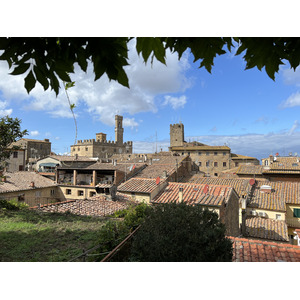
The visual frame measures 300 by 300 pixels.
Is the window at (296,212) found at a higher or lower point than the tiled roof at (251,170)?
lower

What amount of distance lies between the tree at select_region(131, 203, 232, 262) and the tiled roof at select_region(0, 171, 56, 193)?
11864 mm

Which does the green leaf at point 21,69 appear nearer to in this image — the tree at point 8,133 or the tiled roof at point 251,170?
the tree at point 8,133

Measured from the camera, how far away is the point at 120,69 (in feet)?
2.98

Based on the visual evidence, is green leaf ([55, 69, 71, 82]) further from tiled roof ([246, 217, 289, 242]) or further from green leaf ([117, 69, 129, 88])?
tiled roof ([246, 217, 289, 242])

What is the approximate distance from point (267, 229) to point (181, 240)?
9076mm

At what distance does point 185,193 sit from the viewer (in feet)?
23.1

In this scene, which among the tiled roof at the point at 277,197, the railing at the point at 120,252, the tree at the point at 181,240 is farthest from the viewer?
the tiled roof at the point at 277,197

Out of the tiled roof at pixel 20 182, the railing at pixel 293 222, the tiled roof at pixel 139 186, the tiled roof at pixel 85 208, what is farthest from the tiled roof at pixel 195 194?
the tiled roof at pixel 20 182

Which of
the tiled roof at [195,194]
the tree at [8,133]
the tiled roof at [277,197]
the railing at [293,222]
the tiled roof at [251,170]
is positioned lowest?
the railing at [293,222]

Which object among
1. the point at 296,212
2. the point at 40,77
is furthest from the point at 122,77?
the point at 296,212

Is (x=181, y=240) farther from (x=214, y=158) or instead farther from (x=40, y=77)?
(x=214, y=158)

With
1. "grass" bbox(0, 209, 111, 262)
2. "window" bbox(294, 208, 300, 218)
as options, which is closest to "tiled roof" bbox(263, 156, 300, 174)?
"window" bbox(294, 208, 300, 218)

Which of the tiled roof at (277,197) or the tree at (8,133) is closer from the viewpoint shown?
the tree at (8,133)

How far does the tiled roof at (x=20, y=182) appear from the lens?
1190 cm
